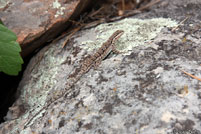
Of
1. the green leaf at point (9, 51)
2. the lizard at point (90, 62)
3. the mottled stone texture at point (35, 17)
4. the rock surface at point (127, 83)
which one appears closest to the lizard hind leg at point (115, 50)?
the lizard at point (90, 62)

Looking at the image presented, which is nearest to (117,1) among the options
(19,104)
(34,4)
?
(34,4)

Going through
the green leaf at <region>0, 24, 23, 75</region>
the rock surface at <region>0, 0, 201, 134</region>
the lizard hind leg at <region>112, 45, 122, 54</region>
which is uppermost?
A: the green leaf at <region>0, 24, 23, 75</region>

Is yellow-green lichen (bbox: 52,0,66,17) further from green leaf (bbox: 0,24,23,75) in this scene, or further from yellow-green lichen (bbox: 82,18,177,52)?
green leaf (bbox: 0,24,23,75)

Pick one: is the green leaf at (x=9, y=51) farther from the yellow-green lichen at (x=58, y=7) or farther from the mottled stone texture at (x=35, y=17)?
the yellow-green lichen at (x=58, y=7)

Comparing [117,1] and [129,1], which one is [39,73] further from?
[129,1]

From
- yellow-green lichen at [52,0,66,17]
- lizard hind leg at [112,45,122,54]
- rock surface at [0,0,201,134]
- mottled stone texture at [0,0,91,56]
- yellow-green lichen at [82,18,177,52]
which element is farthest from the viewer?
yellow-green lichen at [52,0,66,17]

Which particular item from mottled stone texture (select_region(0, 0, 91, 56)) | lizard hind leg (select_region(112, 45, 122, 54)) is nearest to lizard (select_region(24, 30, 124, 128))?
lizard hind leg (select_region(112, 45, 122, 54))

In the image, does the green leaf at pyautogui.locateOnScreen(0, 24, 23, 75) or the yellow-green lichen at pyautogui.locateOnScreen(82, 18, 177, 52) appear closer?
the green leaf at pyautogui.locateOnScreen(0, 24, 23, 75)
